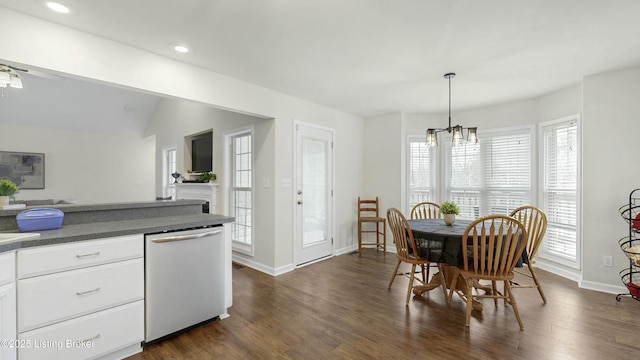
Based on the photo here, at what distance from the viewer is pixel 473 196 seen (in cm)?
471

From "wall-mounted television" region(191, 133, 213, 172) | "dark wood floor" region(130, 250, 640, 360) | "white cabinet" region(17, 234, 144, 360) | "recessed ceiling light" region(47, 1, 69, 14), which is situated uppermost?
"recessed ceiling light" region(47, 1, 69, 14)

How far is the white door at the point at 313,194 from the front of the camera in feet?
13.5

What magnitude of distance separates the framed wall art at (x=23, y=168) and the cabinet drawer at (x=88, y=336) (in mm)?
6309

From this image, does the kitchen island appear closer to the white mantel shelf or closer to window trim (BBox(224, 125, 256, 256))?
window trim (BBox(224, 125, 256, 256))

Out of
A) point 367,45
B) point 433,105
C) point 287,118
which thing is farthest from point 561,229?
point 287,118

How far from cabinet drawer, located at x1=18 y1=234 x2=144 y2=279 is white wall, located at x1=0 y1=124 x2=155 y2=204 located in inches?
235

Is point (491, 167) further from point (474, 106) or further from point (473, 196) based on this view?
point (474, 106)

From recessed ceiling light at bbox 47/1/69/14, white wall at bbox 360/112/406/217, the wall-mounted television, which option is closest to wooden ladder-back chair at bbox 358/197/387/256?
white wall at bbox 360/112/406/217

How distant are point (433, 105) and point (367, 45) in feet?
7.80

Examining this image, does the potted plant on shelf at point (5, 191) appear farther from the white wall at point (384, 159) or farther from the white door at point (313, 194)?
the white wall at point (384, 159)

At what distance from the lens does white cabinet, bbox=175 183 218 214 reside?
189 inches

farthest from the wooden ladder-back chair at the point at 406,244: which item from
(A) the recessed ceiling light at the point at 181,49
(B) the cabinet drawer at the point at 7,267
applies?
(B) the cabinet drawer at the point at 7,267

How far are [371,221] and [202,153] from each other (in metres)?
3.38

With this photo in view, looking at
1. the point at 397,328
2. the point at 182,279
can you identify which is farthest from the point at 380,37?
the point at 182,279
